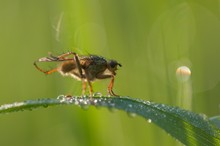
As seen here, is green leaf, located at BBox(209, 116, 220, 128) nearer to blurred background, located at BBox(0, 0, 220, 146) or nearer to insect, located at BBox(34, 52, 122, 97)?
blurred background, located at BBox(0, 0, 220, 146)

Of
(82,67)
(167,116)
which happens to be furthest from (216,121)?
(82,67)

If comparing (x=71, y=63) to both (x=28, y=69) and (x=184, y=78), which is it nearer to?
(x=184, y=78)

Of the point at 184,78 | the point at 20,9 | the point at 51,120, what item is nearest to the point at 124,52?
the point at 51,120

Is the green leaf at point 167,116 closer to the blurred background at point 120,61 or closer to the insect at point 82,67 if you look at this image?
the insect at point 82,67

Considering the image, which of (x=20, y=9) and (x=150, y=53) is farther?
(x=20, y=9)

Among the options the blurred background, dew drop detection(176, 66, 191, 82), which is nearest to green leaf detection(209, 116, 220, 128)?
the blurred background

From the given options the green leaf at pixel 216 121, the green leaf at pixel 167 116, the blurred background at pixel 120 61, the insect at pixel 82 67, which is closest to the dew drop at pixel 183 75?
the blurred background at pixel 120 61
